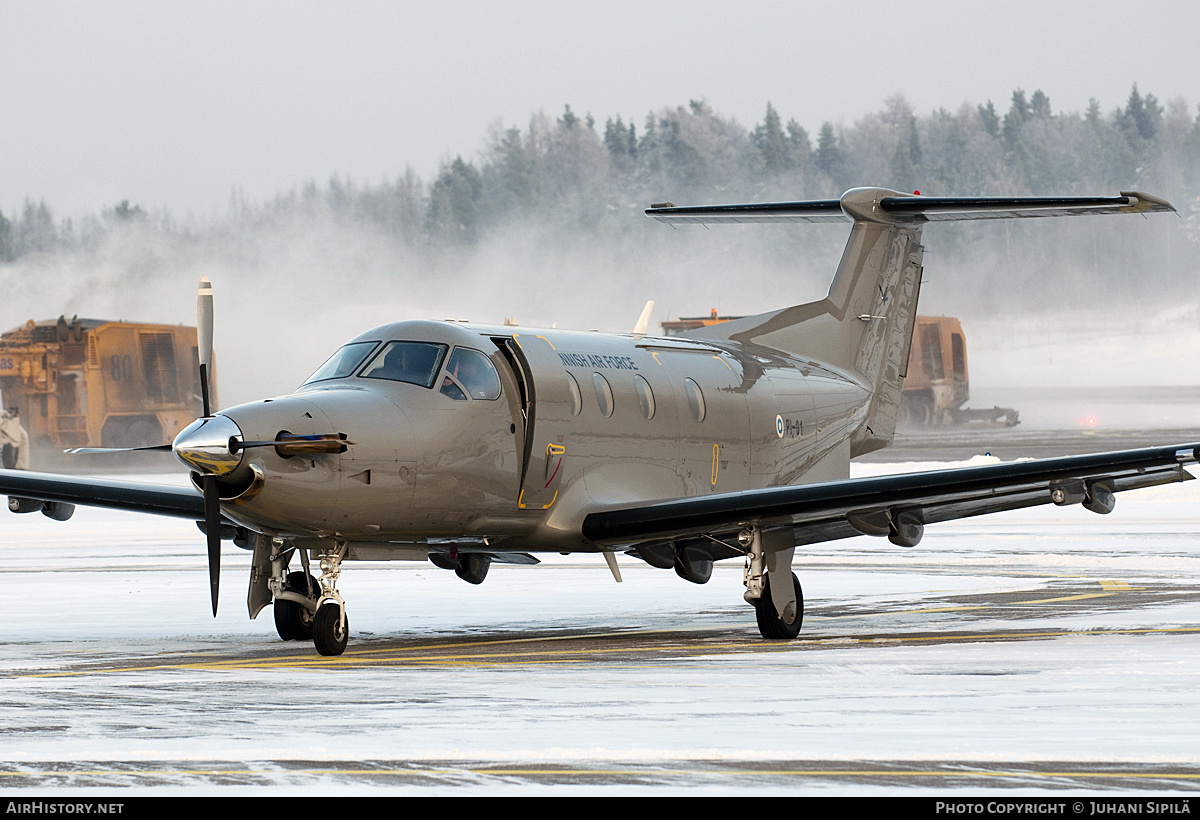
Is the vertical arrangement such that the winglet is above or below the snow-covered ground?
above

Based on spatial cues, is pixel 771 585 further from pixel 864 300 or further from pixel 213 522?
pixel 864 300

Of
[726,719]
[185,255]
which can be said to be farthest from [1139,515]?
[185,255]

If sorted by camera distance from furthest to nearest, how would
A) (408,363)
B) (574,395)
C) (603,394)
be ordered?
(603,394) → (574,395) → (408,363)

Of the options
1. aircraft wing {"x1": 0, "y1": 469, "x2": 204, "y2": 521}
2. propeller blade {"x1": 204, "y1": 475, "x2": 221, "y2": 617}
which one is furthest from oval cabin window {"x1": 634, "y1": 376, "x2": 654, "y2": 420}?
propeller blade {"x1": 204, "y1": 475, "x2": 221, "y2": 617}

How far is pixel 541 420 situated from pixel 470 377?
37.6 inches

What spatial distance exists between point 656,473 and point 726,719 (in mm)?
6786

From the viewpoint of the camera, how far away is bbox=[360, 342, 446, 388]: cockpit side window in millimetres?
13625

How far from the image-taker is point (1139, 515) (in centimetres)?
3372

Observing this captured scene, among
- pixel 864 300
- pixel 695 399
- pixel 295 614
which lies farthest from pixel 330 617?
pixel 864 300

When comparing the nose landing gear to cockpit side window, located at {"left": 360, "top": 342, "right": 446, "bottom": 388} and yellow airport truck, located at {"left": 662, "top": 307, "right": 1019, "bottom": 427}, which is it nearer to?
cockpit side window, located at {"left": 360, "top": 342, "right": 446, "bottom": 388}

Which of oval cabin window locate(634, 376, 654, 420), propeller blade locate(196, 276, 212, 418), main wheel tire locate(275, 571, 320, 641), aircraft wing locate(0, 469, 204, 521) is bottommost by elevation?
main wheel tire locate(275, 571, 320, 641)

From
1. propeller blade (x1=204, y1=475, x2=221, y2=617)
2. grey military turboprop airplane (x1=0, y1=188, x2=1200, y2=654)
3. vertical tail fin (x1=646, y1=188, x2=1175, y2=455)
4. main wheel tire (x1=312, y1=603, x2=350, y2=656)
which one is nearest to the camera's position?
propeller blade (x1=204, y1=475, x2=221, y2=617)

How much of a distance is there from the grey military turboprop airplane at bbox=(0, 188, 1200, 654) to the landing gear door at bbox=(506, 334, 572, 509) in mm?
20

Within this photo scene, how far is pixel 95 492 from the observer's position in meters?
15.5
